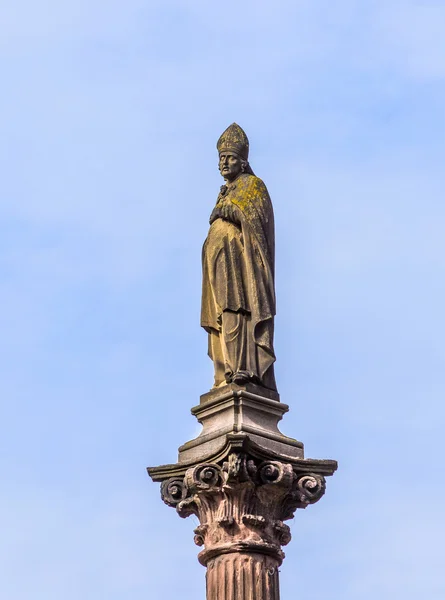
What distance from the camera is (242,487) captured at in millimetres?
19859

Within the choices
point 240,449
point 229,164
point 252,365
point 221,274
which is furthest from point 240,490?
point 229,164

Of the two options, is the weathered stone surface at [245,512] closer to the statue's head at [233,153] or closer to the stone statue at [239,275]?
the stone statue at [239,275]

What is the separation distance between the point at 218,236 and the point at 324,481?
12.5ft

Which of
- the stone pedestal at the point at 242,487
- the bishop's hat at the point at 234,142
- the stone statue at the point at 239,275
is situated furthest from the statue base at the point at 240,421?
the bishop's hat at the point at 234,142

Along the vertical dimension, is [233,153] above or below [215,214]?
above

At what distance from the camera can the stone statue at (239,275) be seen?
2114 cm

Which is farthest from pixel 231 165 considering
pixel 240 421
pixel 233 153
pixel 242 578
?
pixel 242 578

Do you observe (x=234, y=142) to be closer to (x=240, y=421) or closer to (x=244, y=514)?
(x=240, y=421)

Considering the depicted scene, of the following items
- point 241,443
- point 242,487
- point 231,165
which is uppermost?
point 231,165

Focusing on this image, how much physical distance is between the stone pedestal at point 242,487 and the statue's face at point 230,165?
342 cm

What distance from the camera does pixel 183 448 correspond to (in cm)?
2077

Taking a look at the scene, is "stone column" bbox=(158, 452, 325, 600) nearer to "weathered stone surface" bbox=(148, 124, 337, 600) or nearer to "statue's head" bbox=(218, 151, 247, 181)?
"weathered stone surface" bbox=(148, 124, 337, 600)

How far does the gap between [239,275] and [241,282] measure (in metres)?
0.12

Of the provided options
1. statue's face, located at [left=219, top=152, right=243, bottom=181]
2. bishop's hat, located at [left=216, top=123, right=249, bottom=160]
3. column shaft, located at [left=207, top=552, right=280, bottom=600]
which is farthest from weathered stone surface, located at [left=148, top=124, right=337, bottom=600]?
bishop's hat, located at [left=216, top=123, right=249, bottom=160]
